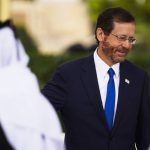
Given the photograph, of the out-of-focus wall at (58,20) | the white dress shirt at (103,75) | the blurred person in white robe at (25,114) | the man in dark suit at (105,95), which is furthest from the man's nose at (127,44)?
the out-of-focus wall at (58,20)

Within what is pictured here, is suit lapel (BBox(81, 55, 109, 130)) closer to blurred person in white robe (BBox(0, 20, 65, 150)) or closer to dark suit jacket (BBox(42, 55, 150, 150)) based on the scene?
Result: dark suit jacket (BBox(42, 55, 150, 150))

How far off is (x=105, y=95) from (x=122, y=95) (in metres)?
0.11

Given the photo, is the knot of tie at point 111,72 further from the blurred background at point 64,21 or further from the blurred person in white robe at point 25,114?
the blurred background at point 64,21

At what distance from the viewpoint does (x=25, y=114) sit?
3293 mm

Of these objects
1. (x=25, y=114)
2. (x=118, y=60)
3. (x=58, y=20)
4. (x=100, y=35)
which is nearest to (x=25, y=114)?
(x=25, y=114)

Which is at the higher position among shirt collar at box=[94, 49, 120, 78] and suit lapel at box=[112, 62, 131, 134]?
shirt collar at box=[94, 49, 120, 78]

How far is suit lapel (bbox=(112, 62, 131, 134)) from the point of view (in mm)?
4629

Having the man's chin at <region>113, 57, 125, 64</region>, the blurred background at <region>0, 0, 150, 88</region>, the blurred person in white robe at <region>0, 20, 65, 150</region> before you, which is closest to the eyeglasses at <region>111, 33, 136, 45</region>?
the man's chin at <region>113, 57, 125, 64</region>

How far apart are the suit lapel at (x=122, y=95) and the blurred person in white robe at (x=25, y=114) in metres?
1.23

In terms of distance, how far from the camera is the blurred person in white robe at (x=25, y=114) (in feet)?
10.7

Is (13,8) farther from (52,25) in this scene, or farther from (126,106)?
(126,106)

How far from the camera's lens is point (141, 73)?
4.83 m

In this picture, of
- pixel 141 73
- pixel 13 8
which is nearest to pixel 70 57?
pixel 141 73

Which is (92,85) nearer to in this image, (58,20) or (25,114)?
(25,114)
